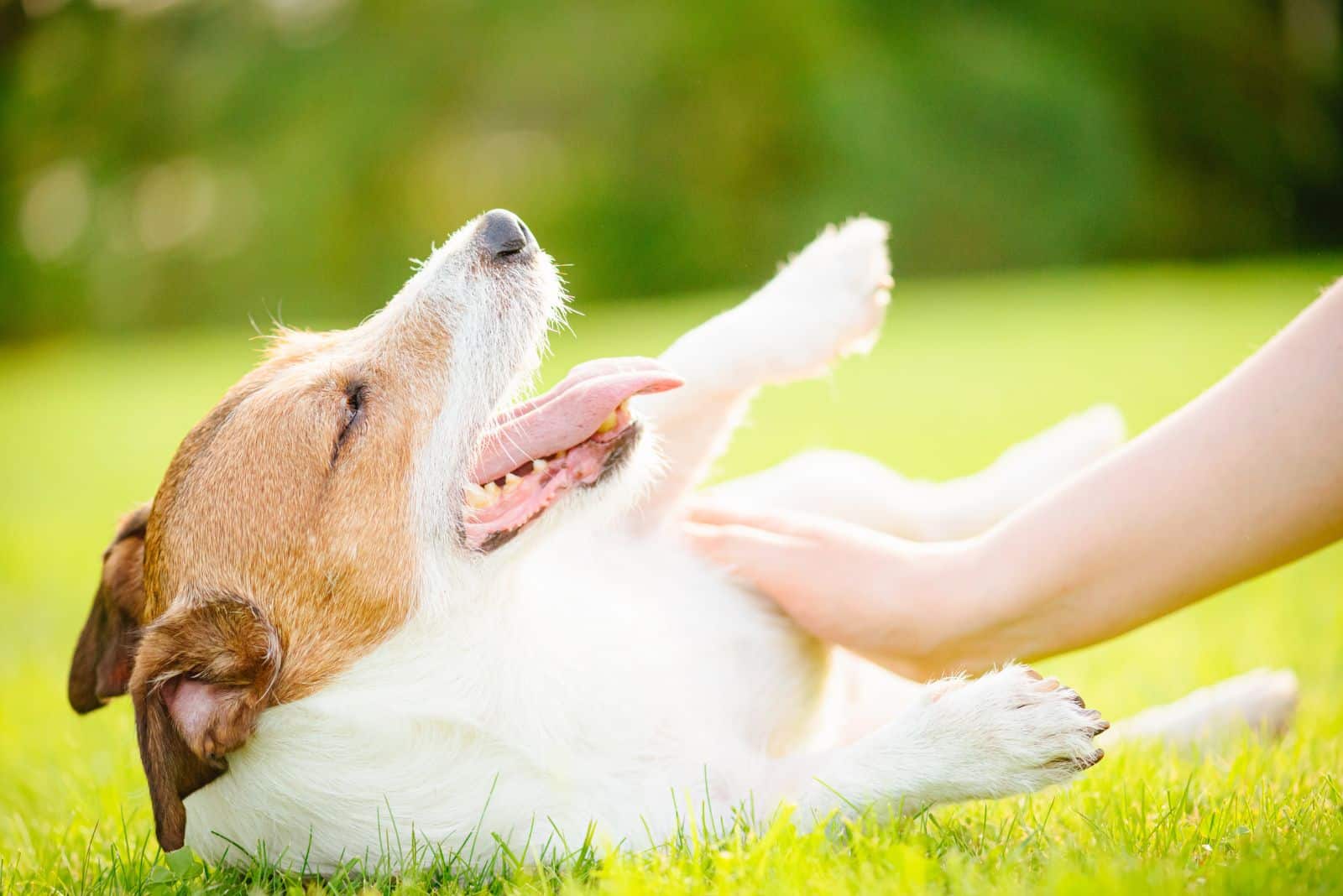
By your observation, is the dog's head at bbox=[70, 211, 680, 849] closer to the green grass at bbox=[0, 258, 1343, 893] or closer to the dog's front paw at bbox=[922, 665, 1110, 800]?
the green grass at bbox=[0, 258, 1343, 893]

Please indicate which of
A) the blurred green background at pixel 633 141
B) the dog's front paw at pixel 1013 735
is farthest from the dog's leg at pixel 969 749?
the blurred green background at pixel 633 141

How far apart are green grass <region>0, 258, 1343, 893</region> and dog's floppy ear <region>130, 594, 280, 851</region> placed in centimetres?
26

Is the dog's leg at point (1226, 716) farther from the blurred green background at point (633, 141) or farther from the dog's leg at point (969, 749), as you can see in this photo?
the blurred green background at point (633, 141)

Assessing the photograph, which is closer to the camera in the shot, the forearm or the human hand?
the forearm

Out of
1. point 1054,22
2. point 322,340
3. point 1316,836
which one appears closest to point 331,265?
point 1054,22

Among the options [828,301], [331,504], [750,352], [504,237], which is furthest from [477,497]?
[828,301]

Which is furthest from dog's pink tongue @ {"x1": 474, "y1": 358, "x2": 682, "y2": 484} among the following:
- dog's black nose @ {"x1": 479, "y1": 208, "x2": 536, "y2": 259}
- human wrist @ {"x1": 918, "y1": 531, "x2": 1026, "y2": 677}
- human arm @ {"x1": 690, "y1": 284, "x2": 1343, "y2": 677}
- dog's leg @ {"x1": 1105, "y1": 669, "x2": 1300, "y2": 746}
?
dog's leg @ {"x1": 1105, "y1": 669, "x2": 1300, "y2": 746}

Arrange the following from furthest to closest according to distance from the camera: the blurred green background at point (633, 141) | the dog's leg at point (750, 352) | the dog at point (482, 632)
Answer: the blurred green background at point (633, 141), the dog's leg at point (750, 352), the dog at point (482, 632)

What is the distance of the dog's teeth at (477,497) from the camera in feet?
9.18

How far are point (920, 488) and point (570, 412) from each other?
125 centimetres

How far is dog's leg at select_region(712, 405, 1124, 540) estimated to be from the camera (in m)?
3.44

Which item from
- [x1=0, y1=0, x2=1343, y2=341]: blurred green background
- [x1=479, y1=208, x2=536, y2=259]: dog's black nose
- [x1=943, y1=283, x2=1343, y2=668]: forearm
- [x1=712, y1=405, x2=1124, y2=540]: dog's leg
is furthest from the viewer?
[x1=0, y1=0, x2=1343, y2=341]: blurred green background

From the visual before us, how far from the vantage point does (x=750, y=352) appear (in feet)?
10.4

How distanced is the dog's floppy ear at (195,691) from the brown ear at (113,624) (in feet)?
1.03
